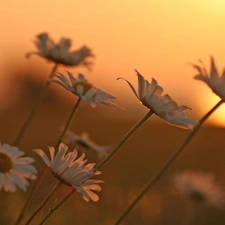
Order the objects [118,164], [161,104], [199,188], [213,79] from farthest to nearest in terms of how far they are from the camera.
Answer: [118,164] → [199,188] → [213,79] → [161,104]

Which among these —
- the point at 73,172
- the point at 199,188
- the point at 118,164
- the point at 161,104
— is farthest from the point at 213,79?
the point at 118,164

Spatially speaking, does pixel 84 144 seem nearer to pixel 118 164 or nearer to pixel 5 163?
pixel 5 163

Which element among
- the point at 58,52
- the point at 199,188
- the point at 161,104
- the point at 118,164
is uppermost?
the point at 161,104

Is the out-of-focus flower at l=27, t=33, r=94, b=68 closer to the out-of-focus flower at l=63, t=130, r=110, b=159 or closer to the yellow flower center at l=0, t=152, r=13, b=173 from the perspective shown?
the out-of-focus flower at l=63, t=130, r=110, b=159

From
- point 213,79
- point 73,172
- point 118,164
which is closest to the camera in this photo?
point 73,172

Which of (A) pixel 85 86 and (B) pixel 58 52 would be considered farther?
(B) pixel 58 52

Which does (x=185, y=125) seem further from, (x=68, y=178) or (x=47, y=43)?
(x=47, y=43)

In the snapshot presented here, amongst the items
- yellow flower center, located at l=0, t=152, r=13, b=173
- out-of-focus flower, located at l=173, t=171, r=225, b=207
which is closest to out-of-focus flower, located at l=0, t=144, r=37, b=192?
yellow flower center, located at l=0, t=152, r=13, b=173
